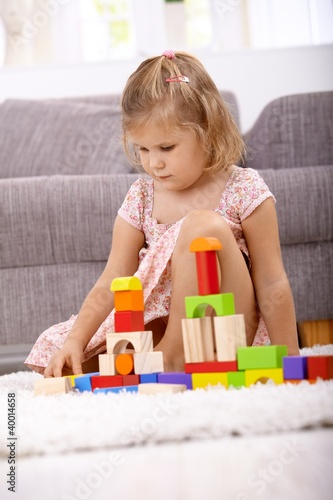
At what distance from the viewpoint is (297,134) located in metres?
2.15

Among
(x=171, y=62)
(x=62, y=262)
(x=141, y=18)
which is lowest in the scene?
(x=62, y=262)

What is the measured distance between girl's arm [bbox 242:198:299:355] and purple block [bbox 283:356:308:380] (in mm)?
294

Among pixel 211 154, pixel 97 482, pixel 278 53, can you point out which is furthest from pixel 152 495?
pixel 278 53

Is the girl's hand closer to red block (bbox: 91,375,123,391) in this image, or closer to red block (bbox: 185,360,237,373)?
red block (bbox: 91,375,123,391)

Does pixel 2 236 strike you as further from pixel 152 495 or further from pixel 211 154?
pixel 152 495

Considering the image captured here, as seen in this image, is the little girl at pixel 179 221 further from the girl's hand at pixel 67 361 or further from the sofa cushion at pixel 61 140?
the sofa cushion at pixel 61 140

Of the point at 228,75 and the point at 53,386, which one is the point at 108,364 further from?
the point at 228,75

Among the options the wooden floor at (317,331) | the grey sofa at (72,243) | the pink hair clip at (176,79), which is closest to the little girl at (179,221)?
the pink hair clip at (176,79)

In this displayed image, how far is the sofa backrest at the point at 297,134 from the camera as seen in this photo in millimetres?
2131

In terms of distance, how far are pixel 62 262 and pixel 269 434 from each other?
3.98ft

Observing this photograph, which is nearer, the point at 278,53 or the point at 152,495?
the point at 152,495

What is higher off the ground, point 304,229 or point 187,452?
point 304,229

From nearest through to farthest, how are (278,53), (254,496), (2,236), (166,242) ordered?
(254,496)
(166,242)
(2,236)
(278,53)

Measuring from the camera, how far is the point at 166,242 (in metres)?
1.27
